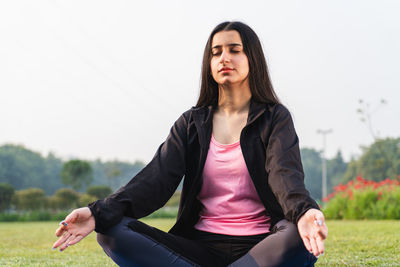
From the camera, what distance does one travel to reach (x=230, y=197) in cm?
270

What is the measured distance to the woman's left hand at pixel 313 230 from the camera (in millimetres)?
2031

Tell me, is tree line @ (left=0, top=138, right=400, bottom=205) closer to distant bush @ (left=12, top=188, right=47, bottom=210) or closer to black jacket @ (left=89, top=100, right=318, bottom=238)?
distant bush @ (left=12, top=188, right=47, bottom=210)

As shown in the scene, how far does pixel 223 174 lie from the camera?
275cm

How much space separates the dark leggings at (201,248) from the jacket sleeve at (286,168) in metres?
0.11

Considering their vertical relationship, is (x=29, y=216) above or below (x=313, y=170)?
above

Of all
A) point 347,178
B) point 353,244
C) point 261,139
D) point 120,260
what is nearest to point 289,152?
point 261,139

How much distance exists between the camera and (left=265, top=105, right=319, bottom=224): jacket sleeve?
228 centimetres

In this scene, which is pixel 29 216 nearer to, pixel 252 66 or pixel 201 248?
pixel 201 248

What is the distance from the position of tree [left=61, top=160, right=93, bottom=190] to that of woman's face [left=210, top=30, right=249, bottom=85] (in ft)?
75.0

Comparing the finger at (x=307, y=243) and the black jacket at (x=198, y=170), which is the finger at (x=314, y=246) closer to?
the finger at (x=307, y=243)

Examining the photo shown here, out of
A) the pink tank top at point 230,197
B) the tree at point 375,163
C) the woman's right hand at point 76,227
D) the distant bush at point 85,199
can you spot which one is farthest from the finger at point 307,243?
the tree at point 375,163

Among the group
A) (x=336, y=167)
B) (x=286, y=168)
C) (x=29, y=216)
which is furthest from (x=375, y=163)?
(x=286, y=168)

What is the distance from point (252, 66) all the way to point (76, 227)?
1412 mm

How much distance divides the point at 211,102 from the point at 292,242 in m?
1.18
